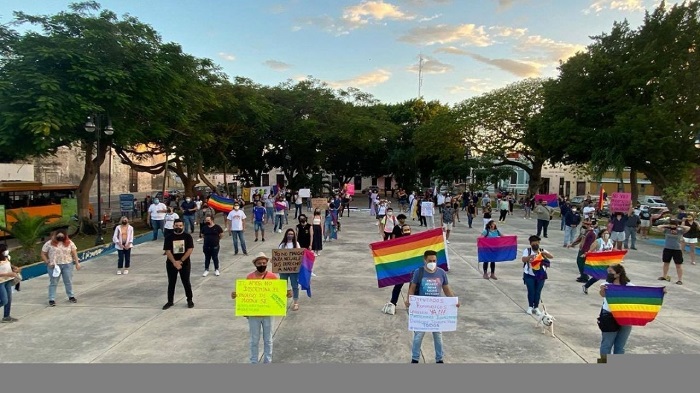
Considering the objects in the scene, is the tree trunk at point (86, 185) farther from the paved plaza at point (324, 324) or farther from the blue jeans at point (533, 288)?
the blue jeans at point (533, 288)

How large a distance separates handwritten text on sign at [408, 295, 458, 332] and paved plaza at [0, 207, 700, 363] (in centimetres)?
87

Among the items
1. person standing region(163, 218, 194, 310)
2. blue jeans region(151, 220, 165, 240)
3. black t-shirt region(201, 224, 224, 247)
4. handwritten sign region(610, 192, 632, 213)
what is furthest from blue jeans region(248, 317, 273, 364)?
handwritten sign region(610, 192, 632, 213)

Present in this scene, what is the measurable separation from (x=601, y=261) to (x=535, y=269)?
268cm

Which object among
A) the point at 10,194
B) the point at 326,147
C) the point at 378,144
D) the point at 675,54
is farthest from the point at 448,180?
the point at 10,194

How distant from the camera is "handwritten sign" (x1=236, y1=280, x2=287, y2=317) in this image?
5.80 m

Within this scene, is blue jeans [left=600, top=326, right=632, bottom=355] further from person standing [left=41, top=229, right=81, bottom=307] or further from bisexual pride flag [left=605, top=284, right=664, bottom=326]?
person standing [left=41, top=229, right=81, bottom=307]

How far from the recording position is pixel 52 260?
351 inches

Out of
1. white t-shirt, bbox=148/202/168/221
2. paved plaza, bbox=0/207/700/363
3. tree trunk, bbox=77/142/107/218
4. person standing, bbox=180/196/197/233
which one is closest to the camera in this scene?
paved plaza, bbox=0/207/700/363

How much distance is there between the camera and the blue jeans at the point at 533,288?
8.05m

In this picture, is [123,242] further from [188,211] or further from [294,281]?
[294,281]

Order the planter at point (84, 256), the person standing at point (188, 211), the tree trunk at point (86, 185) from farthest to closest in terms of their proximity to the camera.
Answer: the tree trunk at point (86, 185)
the person standing at point (188, 211)
the planter at point (84, 256)

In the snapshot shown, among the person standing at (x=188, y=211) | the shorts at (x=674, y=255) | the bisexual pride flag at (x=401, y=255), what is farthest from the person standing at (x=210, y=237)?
the shorts at (x=674, y=255)

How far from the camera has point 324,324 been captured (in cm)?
781

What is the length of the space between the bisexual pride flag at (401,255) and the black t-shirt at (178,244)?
3671 mm
